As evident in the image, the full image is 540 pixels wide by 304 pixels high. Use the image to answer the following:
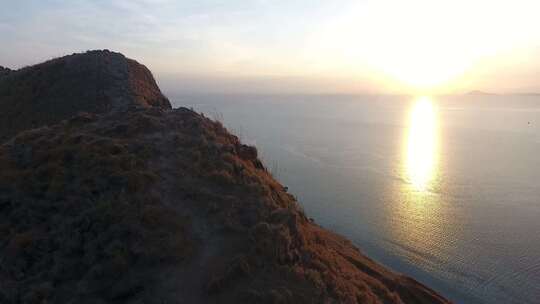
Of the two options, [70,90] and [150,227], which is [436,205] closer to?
[150,227]

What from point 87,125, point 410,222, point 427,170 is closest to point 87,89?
point 87,125

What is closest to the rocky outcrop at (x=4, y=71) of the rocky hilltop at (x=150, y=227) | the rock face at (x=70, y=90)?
the rock face at (x=70, y=90)

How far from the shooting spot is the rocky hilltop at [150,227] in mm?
10508

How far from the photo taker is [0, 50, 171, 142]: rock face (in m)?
26.9

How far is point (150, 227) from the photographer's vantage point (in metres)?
11.8

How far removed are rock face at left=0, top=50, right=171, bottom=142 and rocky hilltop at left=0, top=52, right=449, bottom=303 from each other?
954 cm

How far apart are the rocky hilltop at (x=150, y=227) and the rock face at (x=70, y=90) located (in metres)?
9.54

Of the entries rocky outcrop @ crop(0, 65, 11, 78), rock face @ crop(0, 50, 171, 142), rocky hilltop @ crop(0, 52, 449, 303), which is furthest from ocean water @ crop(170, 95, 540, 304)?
rocky outcrop @ crop(0, 65, 11, 78)

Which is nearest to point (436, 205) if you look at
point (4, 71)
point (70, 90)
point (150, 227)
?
point (150, 227)

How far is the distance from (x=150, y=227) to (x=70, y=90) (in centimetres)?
2172

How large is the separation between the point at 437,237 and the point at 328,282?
2008 cm

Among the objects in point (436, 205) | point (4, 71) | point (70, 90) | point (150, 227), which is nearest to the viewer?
point (150, 227)

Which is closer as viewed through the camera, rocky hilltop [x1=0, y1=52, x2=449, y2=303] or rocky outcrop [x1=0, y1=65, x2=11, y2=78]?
rocky hilltop [x1=0, y1=52, x2=449, y2=303]

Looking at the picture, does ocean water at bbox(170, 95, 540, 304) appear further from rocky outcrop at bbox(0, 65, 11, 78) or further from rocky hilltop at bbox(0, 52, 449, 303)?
rocky outcrop at bbox(0, 65, 11, 78)
